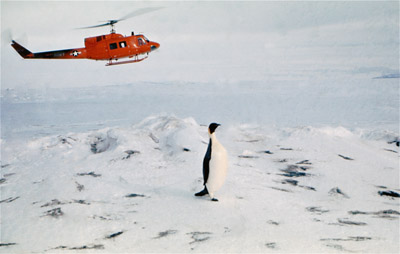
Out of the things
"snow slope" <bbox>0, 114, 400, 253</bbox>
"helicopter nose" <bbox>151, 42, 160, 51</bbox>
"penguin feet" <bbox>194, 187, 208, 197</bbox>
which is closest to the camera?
"snow slope" <bbox>0, 114, 400, 253</bbox>

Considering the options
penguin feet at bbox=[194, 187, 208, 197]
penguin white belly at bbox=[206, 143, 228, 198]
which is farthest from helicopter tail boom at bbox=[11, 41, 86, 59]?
penguin feet at bbox=[194, 187, 208, 197]

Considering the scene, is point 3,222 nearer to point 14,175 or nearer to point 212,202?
point 14,175

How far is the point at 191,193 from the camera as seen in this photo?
4152mm

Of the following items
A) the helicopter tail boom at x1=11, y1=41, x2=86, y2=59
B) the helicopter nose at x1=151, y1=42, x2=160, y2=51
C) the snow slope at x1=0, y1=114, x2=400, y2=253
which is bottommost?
the snow slope at x1=0, y1=114, x2=400, y2=253

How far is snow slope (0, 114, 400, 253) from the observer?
330cm

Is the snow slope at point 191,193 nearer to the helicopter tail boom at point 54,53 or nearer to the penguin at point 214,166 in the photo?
the penguin at point 214,166

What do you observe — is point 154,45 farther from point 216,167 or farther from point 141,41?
point 216,167

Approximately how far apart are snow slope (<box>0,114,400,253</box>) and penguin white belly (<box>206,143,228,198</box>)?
0.20 meters

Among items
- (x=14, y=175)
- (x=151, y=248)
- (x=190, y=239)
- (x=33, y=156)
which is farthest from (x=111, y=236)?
(x=33, y=156)

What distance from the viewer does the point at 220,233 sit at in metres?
3.34

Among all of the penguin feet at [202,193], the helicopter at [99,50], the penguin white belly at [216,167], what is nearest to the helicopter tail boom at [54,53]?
the helicopter at [99,50]

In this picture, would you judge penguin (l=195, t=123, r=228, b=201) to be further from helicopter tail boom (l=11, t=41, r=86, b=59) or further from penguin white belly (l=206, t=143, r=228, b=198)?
helicopter tail boom (l=11, t=41, r=86, b=59)

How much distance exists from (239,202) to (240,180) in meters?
0.63

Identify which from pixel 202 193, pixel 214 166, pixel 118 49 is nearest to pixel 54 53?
pixel 118 49
